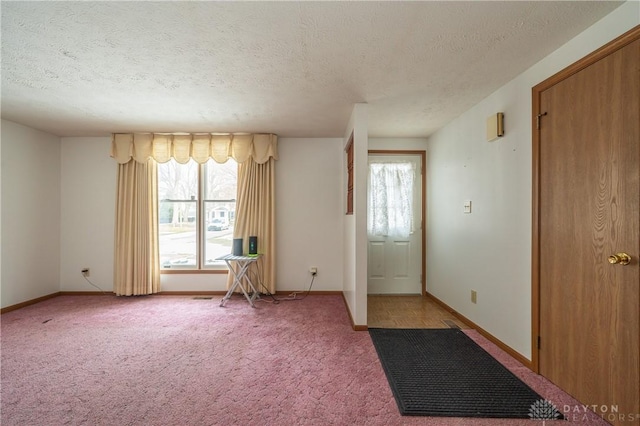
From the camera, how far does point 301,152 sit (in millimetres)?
4418

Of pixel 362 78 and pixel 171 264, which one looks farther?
pixel 171 264

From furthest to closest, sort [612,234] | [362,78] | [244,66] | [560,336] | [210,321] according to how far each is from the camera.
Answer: [210,321]
[362,78]
[244,66]
[560,336]
[612,234]

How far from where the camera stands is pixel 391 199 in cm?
445

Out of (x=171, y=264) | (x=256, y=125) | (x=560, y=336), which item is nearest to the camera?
(x=560, y=336)

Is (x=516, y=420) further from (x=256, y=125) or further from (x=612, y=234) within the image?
(x=256, y=125)

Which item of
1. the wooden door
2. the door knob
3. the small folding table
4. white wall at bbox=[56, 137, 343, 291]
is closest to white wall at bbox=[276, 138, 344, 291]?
white wall at bbox=[56, 137, 343, 291]

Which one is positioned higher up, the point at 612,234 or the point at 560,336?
the point at 612,234

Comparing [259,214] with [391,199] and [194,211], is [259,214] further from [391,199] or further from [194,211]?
[391,199]

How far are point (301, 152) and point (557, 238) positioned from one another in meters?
3.29

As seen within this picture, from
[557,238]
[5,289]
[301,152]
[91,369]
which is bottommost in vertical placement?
[91,369]

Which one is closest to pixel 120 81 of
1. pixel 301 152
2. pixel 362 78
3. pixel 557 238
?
pixel 362 78

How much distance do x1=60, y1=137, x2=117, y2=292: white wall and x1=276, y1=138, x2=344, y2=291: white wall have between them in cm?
257

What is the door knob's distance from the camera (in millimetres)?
1564

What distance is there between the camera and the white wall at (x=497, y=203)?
7.15 feet
